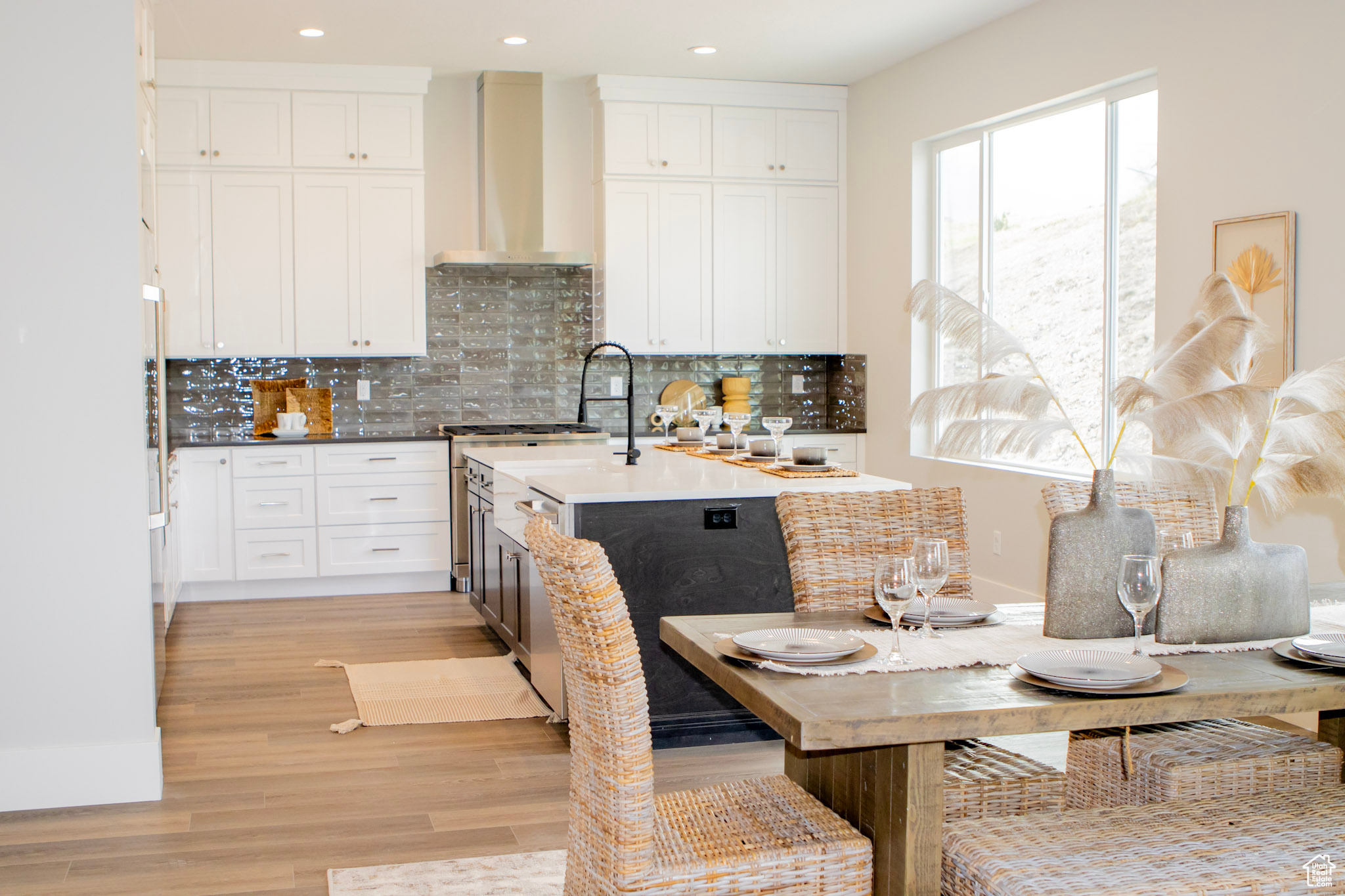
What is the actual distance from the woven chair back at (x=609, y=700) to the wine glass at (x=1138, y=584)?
0.78 m

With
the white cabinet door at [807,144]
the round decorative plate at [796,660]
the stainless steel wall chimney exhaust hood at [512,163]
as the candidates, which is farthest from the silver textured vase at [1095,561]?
the white cabinet door at [807,144]

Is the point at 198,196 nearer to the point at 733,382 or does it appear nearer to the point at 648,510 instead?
the point at 733,382

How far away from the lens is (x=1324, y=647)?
74.0 inches

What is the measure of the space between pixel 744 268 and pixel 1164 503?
426cm

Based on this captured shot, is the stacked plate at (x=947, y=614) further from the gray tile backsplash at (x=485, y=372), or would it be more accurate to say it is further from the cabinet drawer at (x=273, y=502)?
the gray tile backsplash at (x=485, y=372)

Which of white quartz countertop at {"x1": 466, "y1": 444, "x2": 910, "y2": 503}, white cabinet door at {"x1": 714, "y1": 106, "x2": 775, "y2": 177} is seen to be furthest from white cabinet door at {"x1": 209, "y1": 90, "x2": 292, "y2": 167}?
white quartz countertop at {"x1": 466, "y1": 444, "x2": 910, "y2": 503}

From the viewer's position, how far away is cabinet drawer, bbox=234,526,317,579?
595 cm

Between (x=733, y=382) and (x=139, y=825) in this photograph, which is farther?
(x=733, y=382)

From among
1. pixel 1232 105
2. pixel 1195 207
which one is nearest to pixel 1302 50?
pixel 1232 105

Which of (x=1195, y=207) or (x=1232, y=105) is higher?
(x=1232, y=105)

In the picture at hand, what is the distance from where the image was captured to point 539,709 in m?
4.05

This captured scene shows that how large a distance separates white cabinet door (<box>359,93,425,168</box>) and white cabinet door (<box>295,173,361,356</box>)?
0.56 ft

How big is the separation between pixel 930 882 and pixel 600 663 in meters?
0.60

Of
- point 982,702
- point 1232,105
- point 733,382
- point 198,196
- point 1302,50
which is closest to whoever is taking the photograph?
point 982,702
